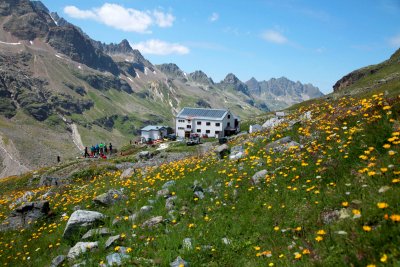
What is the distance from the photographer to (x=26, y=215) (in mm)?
14594

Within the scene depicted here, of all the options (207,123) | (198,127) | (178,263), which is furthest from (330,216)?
(198,127)

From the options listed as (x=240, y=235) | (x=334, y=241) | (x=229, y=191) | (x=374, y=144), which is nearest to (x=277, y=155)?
(x=229, y=191)

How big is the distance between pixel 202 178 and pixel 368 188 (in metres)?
6.78

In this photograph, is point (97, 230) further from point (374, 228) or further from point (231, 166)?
point (374, 228)

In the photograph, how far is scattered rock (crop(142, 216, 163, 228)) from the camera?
1012 cm

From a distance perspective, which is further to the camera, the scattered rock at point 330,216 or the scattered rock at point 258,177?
the scattered rock at point 258,177

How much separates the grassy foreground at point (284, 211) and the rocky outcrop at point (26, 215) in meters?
0.48

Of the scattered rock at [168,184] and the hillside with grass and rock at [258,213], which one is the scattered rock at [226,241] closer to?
the hillside with grass and rock at [258,213]

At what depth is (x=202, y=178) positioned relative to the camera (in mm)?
13102

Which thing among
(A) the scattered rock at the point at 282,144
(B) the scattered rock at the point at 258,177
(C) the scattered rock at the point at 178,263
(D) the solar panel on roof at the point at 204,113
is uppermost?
(D) the solar panel on roof at the point at 204,113

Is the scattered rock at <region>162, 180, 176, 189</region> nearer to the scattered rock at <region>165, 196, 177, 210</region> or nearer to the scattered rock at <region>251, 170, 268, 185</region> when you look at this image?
the scattered rock at <region>165, 196, 177, 210</region>

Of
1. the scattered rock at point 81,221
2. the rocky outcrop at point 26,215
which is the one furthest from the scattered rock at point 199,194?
the rocky outcrop at point 26,215

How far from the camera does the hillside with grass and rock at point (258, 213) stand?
6477 mm

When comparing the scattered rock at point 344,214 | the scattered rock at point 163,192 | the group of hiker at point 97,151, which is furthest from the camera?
the group of hiker at point 97,151
